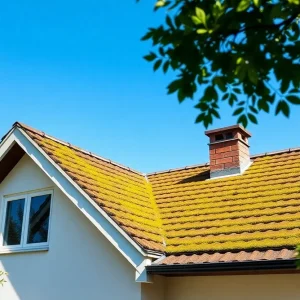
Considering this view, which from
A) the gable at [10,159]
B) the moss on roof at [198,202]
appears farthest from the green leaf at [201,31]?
the gable at [10,159]

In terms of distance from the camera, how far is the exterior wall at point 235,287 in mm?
7473

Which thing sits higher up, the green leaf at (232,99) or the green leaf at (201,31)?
the green leaf at (201,31)


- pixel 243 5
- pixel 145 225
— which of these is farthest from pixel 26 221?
pixel 243 5

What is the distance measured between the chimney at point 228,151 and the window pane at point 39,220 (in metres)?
4.07

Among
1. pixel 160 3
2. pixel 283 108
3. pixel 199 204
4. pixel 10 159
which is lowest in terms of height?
pixel 283 108

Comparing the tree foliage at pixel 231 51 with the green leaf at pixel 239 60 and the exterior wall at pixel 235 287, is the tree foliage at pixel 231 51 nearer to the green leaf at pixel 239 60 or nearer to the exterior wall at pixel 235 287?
the green leaf at pixel 239 60

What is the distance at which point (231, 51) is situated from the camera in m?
3.30

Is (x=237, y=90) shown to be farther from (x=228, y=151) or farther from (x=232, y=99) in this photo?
(x=228, y=151)

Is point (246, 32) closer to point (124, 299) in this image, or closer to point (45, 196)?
point (124, 299)

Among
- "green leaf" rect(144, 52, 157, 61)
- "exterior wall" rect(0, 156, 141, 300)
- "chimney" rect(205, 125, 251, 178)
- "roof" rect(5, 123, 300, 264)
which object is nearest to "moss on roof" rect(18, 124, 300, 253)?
"roof" rect(5, 123, 300, 264)

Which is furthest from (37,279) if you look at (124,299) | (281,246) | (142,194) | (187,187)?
(281,246)

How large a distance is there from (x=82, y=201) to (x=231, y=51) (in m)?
6.17

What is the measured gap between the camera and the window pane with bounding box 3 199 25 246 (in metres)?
10.6

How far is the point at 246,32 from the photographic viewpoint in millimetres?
3287
